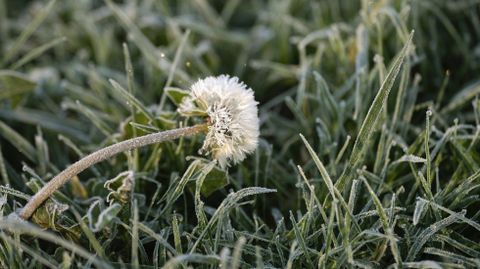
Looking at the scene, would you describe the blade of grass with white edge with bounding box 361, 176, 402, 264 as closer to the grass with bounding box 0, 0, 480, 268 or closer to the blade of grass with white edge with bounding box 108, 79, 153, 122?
the grass with bounding box 0, 0, 480, 268

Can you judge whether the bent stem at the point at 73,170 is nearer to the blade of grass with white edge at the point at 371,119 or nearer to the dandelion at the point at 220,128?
the dandelion at the point at 220,128

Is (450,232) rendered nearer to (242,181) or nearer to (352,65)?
(242,181)

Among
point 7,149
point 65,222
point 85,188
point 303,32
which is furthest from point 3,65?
point 303,32

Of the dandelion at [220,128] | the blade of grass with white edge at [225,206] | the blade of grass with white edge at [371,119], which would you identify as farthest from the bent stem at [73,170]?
the blade of grass with white edge at [371,119]

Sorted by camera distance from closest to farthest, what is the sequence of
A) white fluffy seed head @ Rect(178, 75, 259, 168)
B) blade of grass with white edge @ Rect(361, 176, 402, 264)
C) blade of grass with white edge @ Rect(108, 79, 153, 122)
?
1. blade of grass with white edge @ Rect(361, 176, 402, 264)
2. white fluffy seed head @ Rect(178, 75, 259, 168)
3. blade of grass with white edge @ Rect(108, 79, 153, 122)

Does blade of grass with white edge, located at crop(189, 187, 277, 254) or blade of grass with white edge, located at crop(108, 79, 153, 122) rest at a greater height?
blade of grass with white edge, located at crop(108, 79, 153, 122)

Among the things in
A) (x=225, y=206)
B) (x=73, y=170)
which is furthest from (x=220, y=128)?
(x=73, y=170)

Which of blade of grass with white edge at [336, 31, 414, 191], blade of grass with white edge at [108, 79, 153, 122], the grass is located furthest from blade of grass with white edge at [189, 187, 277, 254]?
blade of grass with white edge at [108, 79, 153, 122]

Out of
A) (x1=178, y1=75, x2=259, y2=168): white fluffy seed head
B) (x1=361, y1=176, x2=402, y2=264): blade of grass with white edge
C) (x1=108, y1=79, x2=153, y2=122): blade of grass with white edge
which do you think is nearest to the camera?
(x1=361, y1=176, x2=402, y2=264): blade of grass with white edge
